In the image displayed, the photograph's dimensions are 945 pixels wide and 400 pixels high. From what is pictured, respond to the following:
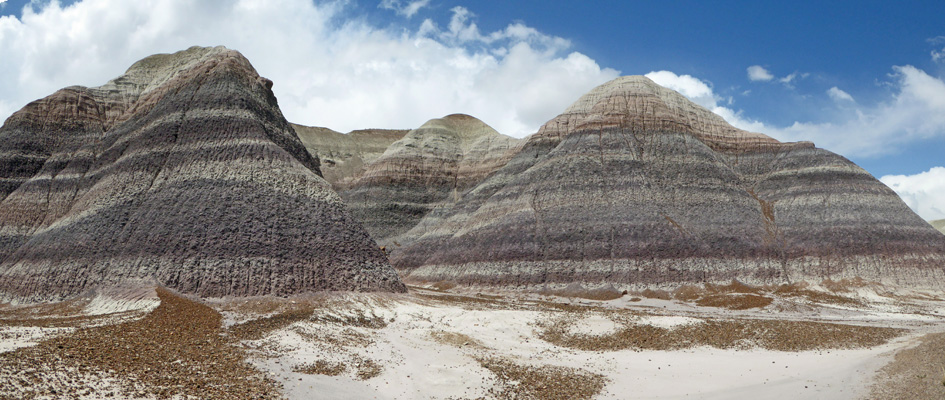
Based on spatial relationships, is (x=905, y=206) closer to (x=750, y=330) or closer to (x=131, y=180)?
(x=750, y=330)

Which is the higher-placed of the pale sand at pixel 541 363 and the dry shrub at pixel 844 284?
the dry shrub at pixel 844 284

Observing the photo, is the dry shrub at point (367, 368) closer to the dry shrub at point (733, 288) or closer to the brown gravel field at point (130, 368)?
the brown gravel field at point (130, 368)

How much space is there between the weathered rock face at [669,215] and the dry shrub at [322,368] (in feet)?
119

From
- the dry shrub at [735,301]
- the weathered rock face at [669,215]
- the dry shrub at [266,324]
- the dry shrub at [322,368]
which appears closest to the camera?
the dry shrub at [322,368]

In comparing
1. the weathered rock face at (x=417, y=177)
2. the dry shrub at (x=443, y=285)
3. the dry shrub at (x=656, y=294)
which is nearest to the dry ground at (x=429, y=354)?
the dry shrub at (x=656, y=294)

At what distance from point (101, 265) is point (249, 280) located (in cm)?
818

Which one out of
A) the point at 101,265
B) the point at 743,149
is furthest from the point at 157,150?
the point at 743,149

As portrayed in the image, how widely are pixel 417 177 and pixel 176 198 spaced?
193 ft

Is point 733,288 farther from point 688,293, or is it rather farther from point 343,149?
point 343,149

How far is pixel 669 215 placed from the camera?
55.1 m

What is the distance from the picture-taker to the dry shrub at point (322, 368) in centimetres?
1530

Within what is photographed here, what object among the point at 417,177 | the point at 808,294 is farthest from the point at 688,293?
the point at 417,177

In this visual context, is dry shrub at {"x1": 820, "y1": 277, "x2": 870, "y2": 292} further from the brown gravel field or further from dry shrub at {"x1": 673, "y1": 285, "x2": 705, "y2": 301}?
the brown gravel field

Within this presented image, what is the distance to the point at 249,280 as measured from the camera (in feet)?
90.2
